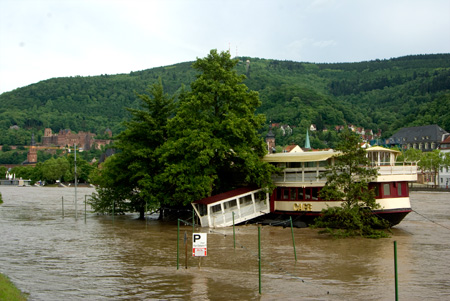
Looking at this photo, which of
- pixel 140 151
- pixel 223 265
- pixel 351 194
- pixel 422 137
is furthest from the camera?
pixel 422 137

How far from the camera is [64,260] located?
1155 inches

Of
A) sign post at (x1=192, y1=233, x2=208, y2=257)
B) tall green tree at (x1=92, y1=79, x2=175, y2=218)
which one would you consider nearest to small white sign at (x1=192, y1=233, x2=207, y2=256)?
sign post at (x1=192, y1=233, x2=208, y2=257)

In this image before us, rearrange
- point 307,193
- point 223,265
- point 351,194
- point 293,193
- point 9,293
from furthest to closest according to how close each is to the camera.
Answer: point 293,193 → point 307,193 → point 351,194 → point 223,265 → point 9,293

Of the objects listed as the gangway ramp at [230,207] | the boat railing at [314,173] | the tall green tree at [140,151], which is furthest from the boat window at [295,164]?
the tall green tree at [140,151]

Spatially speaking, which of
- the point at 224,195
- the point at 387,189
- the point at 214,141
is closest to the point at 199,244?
the point at 224,195

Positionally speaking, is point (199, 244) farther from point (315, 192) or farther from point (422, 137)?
point (422, 137)

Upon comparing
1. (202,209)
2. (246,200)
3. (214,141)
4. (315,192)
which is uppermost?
(214,141)

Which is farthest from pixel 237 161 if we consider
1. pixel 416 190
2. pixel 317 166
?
pixel 416 190

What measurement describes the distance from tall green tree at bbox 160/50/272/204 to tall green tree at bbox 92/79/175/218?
2.64m

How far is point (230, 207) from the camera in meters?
41.9

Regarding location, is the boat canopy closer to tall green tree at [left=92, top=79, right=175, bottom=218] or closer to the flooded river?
the flooded river

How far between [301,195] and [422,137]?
434 ft

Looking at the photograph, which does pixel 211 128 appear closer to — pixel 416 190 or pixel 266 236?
pixel 266 236

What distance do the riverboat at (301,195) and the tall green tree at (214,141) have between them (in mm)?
1380
